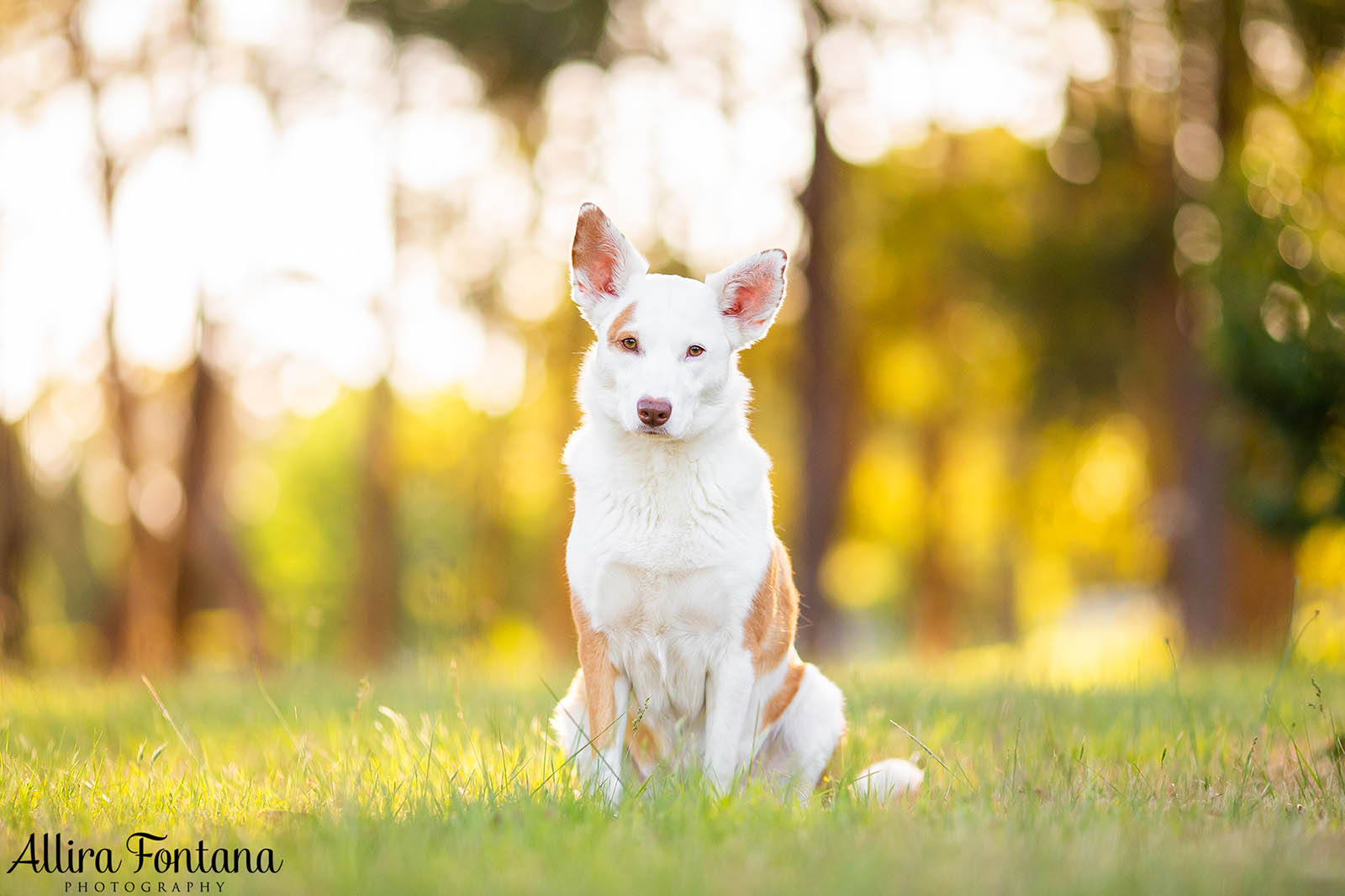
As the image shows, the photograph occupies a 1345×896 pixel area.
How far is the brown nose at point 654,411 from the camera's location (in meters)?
4.47

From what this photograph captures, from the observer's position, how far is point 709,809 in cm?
388

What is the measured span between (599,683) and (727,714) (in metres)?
0.57

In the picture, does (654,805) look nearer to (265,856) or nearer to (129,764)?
(265,856)

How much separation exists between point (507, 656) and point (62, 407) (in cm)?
1543

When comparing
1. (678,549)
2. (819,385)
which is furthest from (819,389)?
(678,549)

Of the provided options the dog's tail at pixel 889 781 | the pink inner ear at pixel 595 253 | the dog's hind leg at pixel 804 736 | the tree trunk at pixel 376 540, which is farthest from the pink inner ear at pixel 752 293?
the tree trunk at pixel 376 540

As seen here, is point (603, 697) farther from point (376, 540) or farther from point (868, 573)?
point (868, 573)

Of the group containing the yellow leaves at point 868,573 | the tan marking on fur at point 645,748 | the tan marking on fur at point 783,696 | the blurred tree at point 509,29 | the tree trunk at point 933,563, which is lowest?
the yellow leaves at point 868,573

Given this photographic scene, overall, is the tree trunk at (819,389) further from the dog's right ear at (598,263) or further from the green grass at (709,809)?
the dog's right ear at (598,263)

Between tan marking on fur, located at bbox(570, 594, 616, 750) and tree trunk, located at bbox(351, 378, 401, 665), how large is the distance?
16.6m

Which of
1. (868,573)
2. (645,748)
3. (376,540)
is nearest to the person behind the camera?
(645,748)

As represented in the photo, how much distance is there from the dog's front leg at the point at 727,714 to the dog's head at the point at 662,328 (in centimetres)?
102

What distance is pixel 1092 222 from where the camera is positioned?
16547mm

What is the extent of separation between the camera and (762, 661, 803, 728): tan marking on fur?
16.3ft
